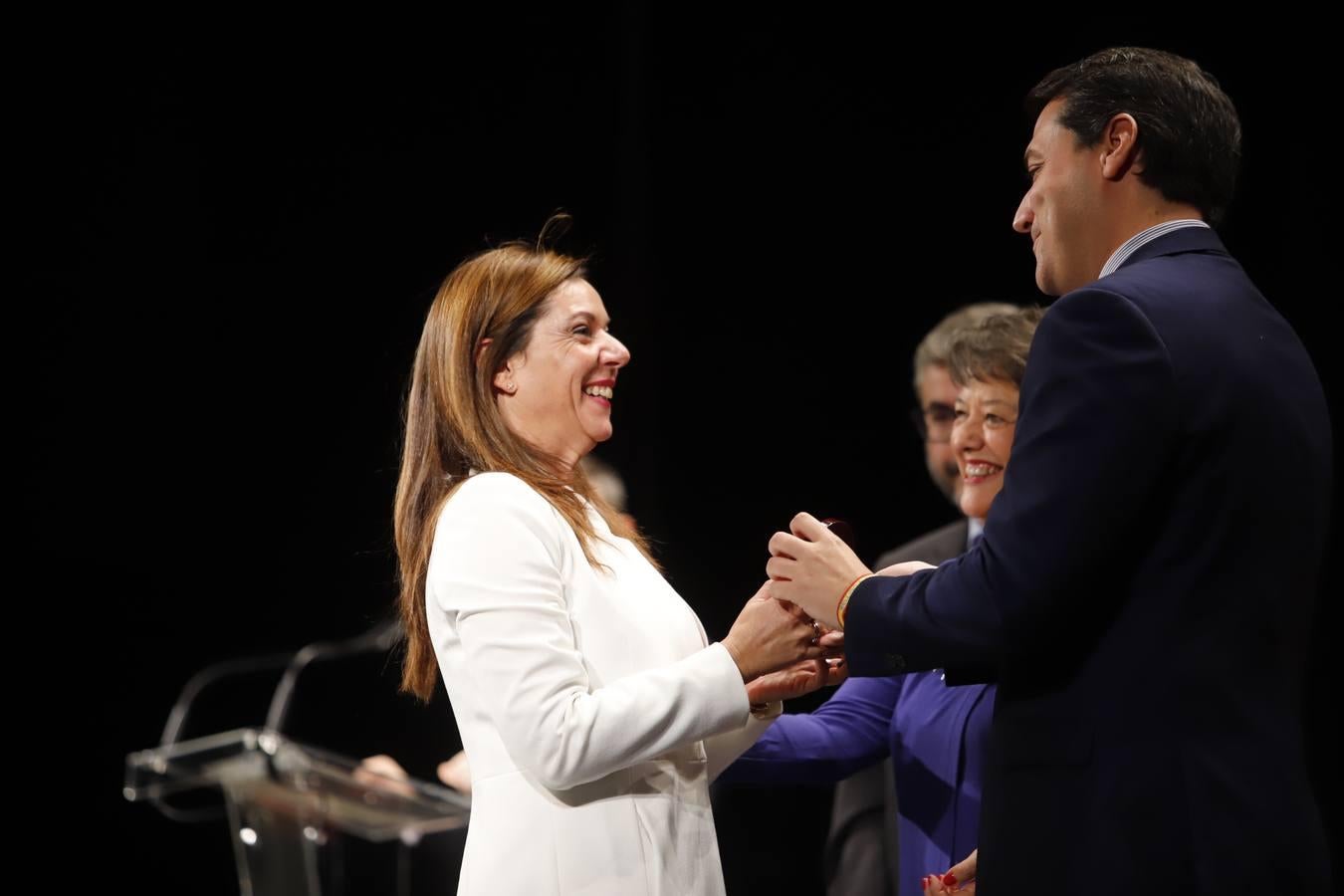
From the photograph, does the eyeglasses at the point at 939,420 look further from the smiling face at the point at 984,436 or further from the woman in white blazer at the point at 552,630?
the woman in white blazer at the point at 552,630

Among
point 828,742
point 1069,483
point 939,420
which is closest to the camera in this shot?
point 1069,483

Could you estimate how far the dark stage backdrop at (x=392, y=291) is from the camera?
4301 millimetres

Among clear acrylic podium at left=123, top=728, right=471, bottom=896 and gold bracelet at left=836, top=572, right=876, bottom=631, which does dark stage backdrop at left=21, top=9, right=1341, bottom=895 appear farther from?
gold bracelet at left=836, top=572, right=876, bottom=631

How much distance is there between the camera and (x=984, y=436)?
2.40m

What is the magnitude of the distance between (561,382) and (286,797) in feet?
4.81

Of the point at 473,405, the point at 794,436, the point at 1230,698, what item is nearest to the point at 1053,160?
the point at 1230,698

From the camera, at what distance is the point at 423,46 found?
4.80 meters

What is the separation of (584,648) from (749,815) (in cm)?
360

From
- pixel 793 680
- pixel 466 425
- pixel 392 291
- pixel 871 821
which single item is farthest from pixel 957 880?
pixel 392 291

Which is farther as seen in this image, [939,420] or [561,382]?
[939,420]

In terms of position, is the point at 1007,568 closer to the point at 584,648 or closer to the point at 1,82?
the point at 584,648

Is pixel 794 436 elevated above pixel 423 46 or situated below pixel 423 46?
below

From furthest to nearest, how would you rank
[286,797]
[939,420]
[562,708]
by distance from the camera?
[939,420] < [286,797] < [562,708]

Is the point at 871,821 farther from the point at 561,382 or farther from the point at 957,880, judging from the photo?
the point at 561,382
